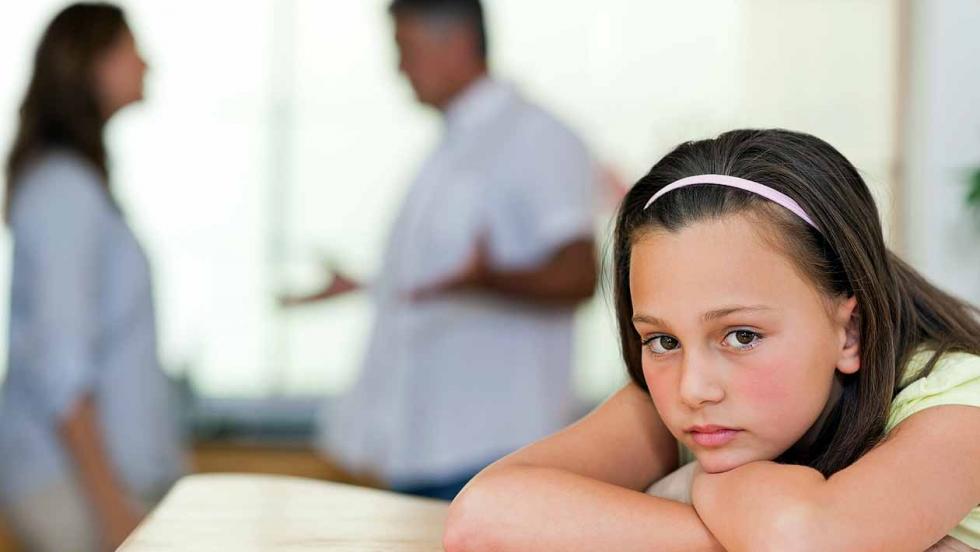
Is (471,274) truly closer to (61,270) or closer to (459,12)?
(459,12)

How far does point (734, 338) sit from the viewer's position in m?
0.97

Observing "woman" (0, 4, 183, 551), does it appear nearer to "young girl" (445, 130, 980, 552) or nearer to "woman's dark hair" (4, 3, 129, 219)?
"woman's dark hair" (4, 3, 129, 219)

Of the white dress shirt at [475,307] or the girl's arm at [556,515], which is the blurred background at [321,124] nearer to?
the white dress shirt at [475,307]

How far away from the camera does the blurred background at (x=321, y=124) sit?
13.2ft

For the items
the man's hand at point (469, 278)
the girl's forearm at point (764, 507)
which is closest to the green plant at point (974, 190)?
the man's hand at point (469, 278)

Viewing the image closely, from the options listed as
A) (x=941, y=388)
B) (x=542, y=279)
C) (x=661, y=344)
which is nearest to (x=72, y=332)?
(x=542, y=279)

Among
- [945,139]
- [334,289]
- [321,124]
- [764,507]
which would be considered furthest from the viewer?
[321,124]

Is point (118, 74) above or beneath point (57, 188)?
above

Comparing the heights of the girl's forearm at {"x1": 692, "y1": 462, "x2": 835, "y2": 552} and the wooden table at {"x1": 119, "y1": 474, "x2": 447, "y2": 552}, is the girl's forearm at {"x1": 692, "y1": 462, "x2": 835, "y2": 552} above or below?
above

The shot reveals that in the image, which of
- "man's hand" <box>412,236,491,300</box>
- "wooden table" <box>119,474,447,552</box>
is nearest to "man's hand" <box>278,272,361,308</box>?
"man's hand" <box>412,236,491,300</box>

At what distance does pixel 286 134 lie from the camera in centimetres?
417

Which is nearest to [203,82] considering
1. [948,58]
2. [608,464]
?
[948,58]

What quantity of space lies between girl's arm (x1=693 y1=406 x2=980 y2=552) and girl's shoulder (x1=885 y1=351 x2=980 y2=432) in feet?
0.05

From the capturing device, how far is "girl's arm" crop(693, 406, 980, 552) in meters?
0.86
